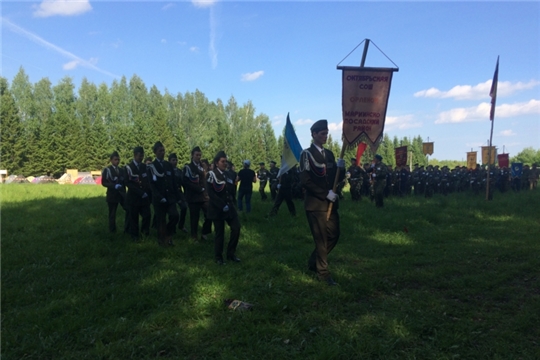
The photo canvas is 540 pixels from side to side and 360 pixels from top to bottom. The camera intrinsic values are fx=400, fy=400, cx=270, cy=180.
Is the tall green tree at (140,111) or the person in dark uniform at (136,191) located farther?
the tall green tree at (140,111)

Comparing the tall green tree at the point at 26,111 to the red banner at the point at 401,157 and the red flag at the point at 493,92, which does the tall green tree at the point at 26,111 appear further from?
the red flag at the point at 493,92

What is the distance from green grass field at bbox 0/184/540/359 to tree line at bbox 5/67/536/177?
161 feet

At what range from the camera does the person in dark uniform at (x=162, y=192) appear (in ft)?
27.2

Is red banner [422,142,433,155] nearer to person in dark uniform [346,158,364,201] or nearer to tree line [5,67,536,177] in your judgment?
person in dark uniform [346,158,364,201]

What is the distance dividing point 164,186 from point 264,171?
10.3 meters

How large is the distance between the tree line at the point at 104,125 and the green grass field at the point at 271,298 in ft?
161

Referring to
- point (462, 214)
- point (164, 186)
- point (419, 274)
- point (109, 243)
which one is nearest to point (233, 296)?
point (419, 274)

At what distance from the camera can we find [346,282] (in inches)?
236

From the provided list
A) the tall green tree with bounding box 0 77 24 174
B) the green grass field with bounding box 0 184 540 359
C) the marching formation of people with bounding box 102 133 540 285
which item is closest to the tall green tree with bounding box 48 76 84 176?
the tall green tree with bounding box 0 77 24 174

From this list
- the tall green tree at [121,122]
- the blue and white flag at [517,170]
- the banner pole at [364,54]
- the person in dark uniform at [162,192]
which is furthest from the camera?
the tall green tree at [121,122]

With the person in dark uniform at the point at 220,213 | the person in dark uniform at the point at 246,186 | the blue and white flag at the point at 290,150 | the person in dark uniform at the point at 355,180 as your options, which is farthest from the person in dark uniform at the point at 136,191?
the person in dark uniform at the point at 355,180

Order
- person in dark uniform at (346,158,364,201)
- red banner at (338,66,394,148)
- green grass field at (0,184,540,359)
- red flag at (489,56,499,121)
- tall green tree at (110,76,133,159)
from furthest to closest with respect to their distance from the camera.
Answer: tall green tree at (110,76,133,159) → person in dark uniform at (346,158,364,201) → red flag at (489,56,499,121) → red banner at (338,66,394,148) → green grass field at (0,184,540,359)

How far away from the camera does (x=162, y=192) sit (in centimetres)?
838

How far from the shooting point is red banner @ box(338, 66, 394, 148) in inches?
266
